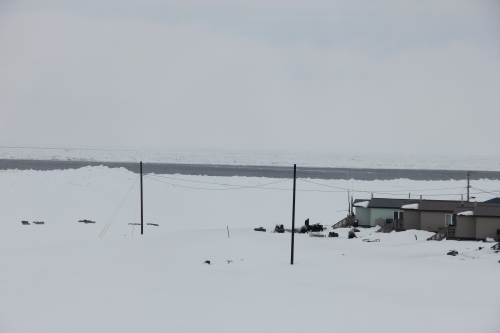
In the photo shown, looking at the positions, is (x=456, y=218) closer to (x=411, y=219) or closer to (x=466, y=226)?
(x=466, y=226)

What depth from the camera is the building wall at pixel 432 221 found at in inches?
1511

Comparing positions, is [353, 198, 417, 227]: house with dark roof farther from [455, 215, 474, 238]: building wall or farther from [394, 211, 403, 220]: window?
[455, 215, 474, 238]: building wall

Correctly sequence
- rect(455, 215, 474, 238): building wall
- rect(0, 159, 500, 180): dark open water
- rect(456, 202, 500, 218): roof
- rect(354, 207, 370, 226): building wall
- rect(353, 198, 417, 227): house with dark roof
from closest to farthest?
rect(456, 202, 500, 218): roof → rect(455, 215, 474, 238): building wall → rect(353, 198, 417, 227): house with dark roof → rect(354, 207, 370, 226): building wall → rect(0, 159, 500, 180): dark open water

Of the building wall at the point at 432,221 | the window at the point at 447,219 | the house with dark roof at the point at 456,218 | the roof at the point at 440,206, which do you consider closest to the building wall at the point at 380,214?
the house with dark roof at the point at 456,218

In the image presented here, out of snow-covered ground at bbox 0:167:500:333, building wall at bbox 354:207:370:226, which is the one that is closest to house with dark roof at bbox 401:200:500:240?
snow-covered ground at bbox 0:167:500:333

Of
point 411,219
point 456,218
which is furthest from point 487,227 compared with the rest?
point 411,219

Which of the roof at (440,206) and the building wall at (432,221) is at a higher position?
the roof at (440,206)

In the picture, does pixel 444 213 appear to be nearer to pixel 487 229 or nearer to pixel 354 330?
pixel 487 229

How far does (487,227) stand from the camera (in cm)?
3431

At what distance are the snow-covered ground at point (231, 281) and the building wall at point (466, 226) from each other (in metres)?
1.97

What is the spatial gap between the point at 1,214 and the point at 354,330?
138ft

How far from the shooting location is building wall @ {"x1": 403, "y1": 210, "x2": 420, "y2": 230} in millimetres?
39938

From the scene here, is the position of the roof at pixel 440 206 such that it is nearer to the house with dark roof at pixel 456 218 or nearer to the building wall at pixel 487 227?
the house with dark roof at pixel 456 218

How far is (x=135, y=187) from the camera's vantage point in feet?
258
